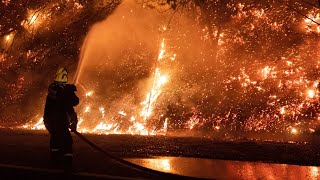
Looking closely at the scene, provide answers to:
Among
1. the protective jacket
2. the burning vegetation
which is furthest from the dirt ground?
the burning vegetation

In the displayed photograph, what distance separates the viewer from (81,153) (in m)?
7.01

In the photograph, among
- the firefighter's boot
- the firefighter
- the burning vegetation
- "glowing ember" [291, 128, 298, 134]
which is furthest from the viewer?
the burning vegetation

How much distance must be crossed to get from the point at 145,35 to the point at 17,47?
18.3 ft

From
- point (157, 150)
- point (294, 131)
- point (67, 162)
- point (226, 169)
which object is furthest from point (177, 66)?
point (67, 162)

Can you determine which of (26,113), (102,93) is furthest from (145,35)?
(26,113)

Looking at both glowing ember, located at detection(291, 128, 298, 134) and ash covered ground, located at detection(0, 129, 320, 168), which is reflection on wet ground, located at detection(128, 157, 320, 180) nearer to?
ash covered ground, located at detection(0, 129, 320, 168)

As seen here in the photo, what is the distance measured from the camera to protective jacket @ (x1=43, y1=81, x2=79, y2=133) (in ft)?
18.9

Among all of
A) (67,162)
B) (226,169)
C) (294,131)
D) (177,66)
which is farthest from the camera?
(177,66)

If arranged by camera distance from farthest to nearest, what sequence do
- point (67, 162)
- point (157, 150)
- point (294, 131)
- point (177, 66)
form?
point (177, 66), point (294, 131), point (157, 150), point (67, 162)

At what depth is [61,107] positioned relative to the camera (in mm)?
5809

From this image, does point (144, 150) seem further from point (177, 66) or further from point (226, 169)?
point (177, 66)

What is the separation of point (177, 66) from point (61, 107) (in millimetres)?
6183

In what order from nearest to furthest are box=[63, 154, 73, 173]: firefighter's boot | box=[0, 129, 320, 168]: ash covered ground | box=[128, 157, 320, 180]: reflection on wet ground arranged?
1. box=[128, 157, 320, 180]: reflection on wet ground
2. box=[63, 154, 73, 173]: firefighter's boot
3. box=[0, 129, 320, 168]: ash covered ground

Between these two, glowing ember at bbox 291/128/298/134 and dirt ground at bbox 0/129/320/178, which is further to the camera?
glowing ember at bbox 291/128/298/134
